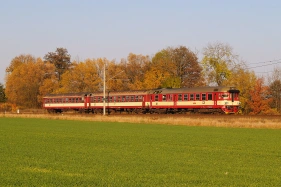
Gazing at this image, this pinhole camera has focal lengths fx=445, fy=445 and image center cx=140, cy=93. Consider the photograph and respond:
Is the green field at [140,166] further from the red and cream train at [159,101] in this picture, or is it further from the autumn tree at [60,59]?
the autumn tree at [60,59]

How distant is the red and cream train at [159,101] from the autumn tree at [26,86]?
2099cm

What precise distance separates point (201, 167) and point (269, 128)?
21.6 metres

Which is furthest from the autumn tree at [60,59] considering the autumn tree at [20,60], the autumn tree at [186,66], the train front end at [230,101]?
the train front end at [230,101]

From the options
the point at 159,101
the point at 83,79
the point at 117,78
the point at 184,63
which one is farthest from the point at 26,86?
the point at 159,101

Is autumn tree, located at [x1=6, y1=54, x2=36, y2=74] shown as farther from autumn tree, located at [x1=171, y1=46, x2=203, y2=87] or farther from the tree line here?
autumn tree, located at [x1=171, y1=46, x2=203, y2=87]

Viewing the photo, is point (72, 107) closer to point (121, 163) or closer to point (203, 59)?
point (203, 59)

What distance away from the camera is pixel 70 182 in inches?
396

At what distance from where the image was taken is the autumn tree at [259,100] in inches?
2440

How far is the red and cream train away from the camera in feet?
154

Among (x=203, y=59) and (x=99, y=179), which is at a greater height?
(x=203, y=59)

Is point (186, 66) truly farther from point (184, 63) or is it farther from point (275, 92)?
point (275, 92)

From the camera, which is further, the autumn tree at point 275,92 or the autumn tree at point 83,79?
the autumn tree at point 83,79

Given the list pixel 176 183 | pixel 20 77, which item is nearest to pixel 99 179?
pixel 176 183

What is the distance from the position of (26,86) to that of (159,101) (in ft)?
140
